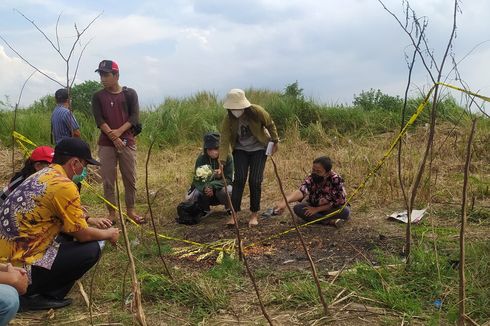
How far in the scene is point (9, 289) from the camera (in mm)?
2336

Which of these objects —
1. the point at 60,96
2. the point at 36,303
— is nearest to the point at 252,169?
the point at 36,303

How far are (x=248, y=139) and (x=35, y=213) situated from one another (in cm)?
241

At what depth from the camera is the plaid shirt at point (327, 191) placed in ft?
15.3

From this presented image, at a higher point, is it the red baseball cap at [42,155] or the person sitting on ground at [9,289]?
the red baseball cap at [42,155]

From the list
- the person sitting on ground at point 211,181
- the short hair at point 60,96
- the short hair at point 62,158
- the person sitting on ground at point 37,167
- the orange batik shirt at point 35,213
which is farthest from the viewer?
the short hair at point 60,96

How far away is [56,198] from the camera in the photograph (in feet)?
9.09

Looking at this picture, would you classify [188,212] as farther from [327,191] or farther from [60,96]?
[60,96]

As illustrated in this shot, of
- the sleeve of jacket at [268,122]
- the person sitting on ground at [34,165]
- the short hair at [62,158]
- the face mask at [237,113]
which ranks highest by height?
the face mask at [237,113]

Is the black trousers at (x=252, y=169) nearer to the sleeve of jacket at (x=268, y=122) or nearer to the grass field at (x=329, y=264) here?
the sleeve of jacket at (x=268, y=122)

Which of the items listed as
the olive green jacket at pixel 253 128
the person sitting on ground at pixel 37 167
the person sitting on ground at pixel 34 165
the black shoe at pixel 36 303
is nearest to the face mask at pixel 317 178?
the olive green jacket at pixel 253 128

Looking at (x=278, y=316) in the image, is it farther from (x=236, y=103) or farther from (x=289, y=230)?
(x=236, y=103)

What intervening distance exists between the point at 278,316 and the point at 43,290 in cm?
148

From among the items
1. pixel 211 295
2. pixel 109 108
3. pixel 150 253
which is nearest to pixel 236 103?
pixel 109 108

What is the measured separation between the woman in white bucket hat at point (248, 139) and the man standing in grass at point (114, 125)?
0.94 m
